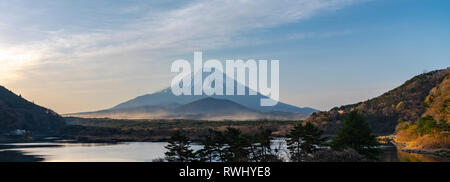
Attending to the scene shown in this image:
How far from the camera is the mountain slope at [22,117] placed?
119m

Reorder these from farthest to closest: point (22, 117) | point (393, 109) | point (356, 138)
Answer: point (22, 117) < point (393, 109) < point (356, 138)

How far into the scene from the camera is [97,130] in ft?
379

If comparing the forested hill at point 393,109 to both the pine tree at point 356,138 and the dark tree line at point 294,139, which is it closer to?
the pine tree at point 356,138

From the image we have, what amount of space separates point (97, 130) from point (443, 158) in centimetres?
9149

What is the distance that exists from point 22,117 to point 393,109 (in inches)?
4562

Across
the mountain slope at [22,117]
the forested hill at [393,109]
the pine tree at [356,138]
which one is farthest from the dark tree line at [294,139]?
the mountain slope at [22,117]

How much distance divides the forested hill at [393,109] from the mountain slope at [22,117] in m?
89.2

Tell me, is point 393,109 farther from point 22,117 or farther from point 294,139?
point 22,117

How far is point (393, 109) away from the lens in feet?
382

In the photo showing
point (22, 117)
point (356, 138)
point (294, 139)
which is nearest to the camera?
point (356, 138)

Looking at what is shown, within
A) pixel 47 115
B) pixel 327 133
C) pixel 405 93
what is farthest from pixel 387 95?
pixel 47 115

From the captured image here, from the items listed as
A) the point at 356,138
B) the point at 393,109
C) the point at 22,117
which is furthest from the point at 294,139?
the point at 22,117
